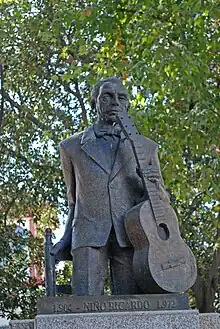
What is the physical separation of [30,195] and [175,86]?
7.29 m

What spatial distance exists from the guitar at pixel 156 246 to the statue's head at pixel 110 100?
1.68 ft

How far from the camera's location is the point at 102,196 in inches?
224

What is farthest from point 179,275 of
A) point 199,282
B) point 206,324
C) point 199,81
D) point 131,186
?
point 199,282

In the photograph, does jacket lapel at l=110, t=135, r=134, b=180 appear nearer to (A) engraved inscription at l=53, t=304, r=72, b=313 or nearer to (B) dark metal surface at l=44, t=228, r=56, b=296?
(B) dark metal surface at l=44, t=228, r=56, b=296

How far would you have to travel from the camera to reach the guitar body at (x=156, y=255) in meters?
5.39

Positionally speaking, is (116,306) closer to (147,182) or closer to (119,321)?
(119,321)

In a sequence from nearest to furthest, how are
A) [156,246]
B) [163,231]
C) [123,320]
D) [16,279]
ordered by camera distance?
[123,320] < [156,246] < [163,231] < [16,279]

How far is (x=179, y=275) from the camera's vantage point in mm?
5461

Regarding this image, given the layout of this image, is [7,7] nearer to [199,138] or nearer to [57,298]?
[199,138]

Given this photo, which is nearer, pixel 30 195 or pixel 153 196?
pixel 153 196

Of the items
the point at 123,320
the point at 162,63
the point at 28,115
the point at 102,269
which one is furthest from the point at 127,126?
the point at 28,115

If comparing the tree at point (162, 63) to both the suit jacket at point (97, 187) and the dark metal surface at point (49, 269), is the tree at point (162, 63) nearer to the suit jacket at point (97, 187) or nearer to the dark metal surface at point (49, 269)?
the suit jacket at point (97, 187)

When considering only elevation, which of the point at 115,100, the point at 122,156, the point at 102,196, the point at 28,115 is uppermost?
the point at 28,115

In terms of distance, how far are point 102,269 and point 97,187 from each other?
0.58 m
